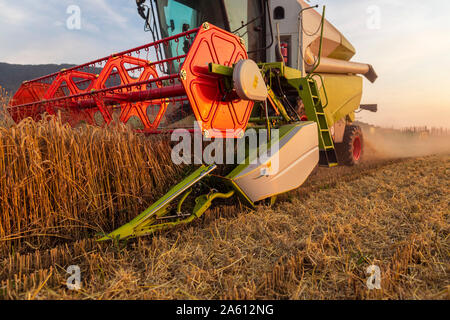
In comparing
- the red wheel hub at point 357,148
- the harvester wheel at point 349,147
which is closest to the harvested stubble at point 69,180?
the harvester wheel at point 349,147

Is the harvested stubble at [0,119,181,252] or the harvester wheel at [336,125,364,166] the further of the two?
the harvester wheel at [336,125,364,166]

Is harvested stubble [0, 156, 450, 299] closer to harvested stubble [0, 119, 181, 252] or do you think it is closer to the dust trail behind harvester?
harvested stubble [0, 119, 181, 252]

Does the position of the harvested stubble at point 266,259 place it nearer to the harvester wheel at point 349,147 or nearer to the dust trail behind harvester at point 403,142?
the harvester wheel at point 349,147

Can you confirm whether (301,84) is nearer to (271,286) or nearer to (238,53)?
(238,53)

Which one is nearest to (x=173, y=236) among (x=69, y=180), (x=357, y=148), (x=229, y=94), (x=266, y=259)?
(x=266, y=259)

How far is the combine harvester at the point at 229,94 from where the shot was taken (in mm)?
2283

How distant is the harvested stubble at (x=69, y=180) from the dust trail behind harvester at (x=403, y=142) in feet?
24.2

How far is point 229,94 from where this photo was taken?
254 cm

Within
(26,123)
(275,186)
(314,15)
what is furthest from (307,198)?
(314,15)

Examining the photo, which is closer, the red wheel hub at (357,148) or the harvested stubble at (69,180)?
the harvested stubble at (69,180)

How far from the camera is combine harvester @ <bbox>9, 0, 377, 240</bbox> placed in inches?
89.9

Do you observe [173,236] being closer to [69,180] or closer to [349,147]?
[69,180]

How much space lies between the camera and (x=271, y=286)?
135 centimetres

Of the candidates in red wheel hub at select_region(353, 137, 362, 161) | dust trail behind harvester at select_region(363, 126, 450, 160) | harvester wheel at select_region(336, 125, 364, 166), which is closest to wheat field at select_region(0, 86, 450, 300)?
harvester wheel at select_region(336, 125, 364, 166)
